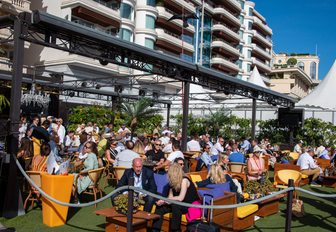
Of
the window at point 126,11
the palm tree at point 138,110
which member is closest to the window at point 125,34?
the window at point 126,11

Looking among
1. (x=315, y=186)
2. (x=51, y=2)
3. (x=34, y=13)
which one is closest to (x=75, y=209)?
(x=34, y=13)

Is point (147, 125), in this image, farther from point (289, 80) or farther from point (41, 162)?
point (289, 80)

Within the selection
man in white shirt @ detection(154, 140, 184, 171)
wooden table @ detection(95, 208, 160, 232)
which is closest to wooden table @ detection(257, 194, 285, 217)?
man in white shirt @ detection(154, 140, 184, 171)

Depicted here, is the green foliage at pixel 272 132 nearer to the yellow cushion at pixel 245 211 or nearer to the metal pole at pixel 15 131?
the yellow cushion at pixel 245 211

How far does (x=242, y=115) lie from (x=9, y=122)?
23.4m

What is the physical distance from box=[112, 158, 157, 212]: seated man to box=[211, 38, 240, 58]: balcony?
176 ft

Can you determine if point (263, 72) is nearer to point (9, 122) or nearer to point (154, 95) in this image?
point (154, 95)

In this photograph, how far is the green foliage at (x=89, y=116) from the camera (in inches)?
912

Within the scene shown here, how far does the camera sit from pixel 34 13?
7.28 metres

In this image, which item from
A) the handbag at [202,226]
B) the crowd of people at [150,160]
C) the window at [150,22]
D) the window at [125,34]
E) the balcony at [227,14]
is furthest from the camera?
the balcony at [227,14]

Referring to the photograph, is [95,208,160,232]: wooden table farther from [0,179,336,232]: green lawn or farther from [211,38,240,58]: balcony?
[211,38,240,58]: balcony

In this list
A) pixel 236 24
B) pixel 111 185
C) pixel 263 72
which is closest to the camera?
pixel 111 185

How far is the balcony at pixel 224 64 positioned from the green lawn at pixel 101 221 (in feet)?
163

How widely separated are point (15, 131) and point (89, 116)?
16.5 metres
